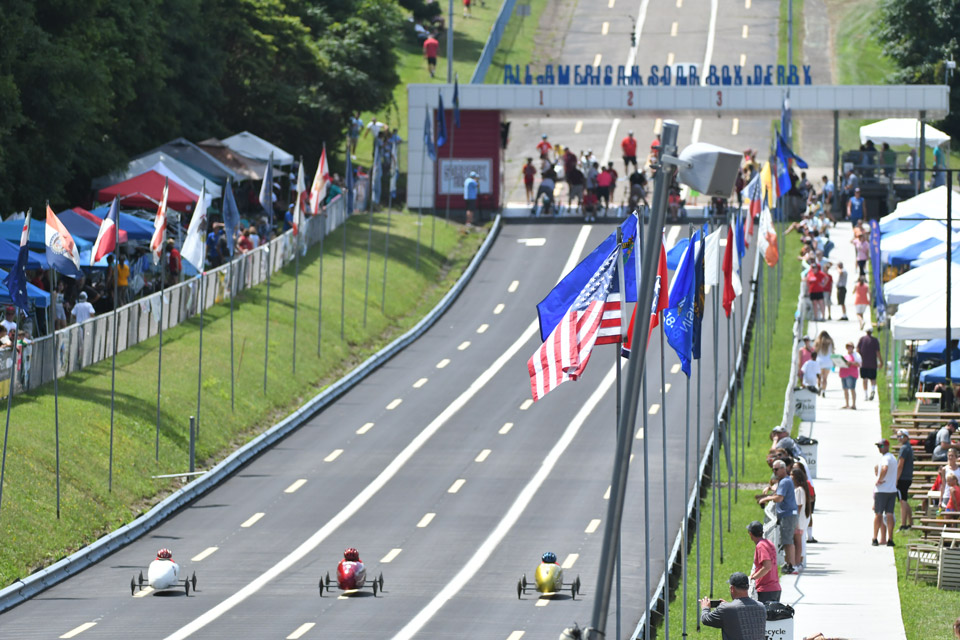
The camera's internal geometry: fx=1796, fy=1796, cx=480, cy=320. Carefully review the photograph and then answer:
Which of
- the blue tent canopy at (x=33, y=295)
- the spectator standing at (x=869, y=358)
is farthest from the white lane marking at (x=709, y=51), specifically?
the blue tent canopy at (x=33, y=295)

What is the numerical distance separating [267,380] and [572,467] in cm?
939

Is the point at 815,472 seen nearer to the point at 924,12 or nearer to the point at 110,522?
the point at 110,522

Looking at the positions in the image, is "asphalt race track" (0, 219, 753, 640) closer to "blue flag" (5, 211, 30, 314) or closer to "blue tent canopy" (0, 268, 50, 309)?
"blue flag" (5, 211, 30, 314)

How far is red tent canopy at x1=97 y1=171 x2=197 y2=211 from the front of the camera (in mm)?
49469

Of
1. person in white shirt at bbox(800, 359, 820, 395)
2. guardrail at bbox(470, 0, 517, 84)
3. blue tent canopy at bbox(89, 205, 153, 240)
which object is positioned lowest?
person in white shirt at bbox(800, 359, 820, 395)

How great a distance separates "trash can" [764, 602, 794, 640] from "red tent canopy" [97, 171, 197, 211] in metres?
32.0

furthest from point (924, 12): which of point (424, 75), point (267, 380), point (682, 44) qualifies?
point (267, 380)

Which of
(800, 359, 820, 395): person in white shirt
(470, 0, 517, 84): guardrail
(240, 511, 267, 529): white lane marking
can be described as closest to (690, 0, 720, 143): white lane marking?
(470, 0, 517, 84): guardrail

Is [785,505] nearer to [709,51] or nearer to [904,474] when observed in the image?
[904,474]

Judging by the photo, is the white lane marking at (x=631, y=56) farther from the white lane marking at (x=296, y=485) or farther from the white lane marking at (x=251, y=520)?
the white lane marking at (x=251, y=520)

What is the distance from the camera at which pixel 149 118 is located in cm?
5859

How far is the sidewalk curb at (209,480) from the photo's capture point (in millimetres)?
28367

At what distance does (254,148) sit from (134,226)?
52.7ft

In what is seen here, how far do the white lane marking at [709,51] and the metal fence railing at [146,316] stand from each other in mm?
26926
